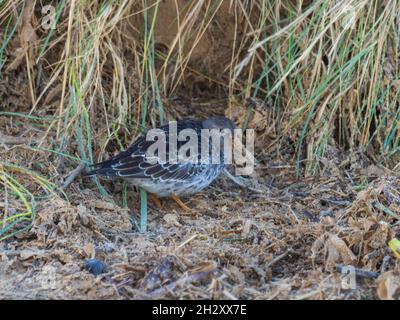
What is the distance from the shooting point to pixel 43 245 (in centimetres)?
393

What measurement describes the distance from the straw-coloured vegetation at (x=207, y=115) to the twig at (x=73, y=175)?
37 millimetres

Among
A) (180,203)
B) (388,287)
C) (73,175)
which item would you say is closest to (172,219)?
(180,203)

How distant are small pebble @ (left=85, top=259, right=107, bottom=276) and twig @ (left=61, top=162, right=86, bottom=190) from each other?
98cm

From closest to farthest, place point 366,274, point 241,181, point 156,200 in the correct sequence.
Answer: point 366,274, point 156,200, point 241,181

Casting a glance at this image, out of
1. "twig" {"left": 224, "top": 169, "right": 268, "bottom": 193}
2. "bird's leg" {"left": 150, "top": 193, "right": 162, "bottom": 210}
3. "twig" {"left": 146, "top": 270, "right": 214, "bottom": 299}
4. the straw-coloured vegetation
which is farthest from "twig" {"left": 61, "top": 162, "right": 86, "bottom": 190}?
"twig" {"left": 146, "top": 270, "right": 214, "bottom": 299}

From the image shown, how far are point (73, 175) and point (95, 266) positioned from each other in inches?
46.4

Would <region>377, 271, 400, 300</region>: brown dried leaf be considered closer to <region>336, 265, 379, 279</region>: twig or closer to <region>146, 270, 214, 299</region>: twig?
<region>336, 265, 379, 279</region>: twig

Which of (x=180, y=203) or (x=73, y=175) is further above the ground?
(x=73, y=175)

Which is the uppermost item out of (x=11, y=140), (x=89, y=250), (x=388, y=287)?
(x=11, y=140)

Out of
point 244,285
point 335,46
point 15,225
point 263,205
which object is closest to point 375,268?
point 244,285

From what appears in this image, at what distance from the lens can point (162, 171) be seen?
4875 millimetres

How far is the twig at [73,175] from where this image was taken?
15.0ft

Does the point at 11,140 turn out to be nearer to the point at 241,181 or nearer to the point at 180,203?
the point at 180,203

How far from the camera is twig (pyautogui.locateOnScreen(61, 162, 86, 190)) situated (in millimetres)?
4586
